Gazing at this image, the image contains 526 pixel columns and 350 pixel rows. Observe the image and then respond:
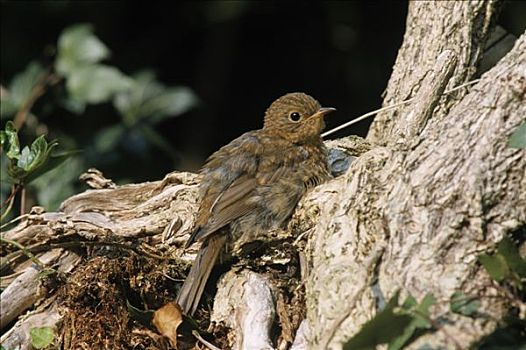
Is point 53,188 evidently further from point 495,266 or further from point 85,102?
point 495,266

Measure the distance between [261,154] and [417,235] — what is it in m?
1.86

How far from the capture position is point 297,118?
5.02m

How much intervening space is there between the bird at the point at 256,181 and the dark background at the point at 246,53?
2.10 meters

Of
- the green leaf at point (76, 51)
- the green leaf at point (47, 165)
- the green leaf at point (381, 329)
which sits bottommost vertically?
the green leaf at point (381, 329)

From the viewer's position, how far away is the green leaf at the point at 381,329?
2.53 metres

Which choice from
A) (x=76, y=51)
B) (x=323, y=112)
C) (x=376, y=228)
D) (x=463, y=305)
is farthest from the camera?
(x=76, y=51)

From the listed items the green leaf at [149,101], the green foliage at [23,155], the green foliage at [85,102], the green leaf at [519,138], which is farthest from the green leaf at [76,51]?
the green leaf at [519,138]

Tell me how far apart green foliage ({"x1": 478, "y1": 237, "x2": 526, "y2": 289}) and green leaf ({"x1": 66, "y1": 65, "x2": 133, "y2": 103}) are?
3610 millimetres

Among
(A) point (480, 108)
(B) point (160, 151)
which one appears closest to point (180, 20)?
(B) point (160, 151)

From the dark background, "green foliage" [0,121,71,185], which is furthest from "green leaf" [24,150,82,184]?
the dark background

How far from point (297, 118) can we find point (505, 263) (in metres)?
2.37

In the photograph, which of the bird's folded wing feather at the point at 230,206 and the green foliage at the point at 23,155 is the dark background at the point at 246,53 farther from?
the green foliage at the point at 23,155

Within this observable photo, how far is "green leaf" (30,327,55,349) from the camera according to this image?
3723 mm

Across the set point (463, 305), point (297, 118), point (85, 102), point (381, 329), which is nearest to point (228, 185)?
point (297, 118)
